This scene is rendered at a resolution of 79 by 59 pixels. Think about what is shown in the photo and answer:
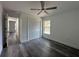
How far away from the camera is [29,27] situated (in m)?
6.86

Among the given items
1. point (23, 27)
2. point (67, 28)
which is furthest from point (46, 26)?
point (67, 28)

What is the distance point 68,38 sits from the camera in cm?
527

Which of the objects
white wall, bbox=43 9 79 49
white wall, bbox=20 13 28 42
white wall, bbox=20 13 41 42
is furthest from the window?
white wall, bbox=20 13 28 42

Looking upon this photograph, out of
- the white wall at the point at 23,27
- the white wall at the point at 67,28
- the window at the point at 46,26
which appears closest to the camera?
the white wall at the point at 67,28

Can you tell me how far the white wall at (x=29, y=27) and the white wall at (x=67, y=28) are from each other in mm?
1801

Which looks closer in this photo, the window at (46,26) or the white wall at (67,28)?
the white wall at (67,28)

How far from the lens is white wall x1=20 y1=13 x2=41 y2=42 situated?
20.2ft

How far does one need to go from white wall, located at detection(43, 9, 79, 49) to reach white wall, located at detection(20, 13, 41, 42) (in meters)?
1.80

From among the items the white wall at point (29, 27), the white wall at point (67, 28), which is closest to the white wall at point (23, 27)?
the white wall at point (29, 27)

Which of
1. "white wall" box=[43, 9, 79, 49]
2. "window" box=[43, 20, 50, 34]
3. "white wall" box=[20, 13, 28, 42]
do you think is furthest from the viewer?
"window" box=[43, 20, 50, 34]

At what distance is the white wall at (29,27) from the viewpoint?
6.16m

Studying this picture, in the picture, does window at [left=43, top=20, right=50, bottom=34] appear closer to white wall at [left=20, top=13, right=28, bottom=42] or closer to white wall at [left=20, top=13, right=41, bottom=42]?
white wall at [left=20, top=13, right=41, bottom=42]

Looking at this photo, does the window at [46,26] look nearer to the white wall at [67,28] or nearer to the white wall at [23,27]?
the white wall at [67,28]

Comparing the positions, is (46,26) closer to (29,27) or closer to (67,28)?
(29,27)
